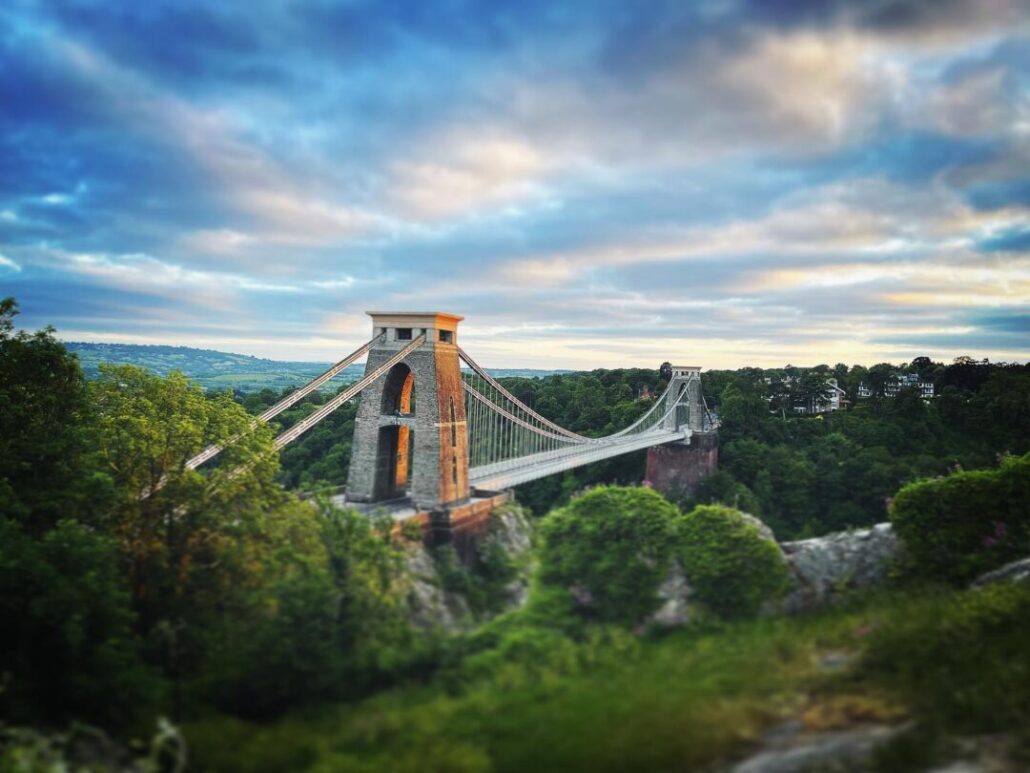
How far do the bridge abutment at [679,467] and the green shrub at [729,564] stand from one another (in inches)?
1206

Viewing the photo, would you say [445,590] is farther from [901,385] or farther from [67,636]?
[901,385]

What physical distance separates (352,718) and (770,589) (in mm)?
8011

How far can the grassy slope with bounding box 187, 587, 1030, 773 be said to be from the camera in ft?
25.6

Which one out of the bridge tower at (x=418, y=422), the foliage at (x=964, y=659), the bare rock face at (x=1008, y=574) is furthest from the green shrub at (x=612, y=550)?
the bridge tower at (x=418, y=422)

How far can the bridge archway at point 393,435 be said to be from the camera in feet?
77.7

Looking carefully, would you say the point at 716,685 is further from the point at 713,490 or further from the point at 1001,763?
the point at 713,490

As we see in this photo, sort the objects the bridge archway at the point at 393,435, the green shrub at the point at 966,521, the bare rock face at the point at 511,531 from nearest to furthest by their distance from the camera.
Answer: the green shrub at the point at 966,521 → the bare rock face at the point at 511,531 → the bridge archway at the point at 393,435

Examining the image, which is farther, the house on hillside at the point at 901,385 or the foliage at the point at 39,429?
the house on hillside at the point at 901,385

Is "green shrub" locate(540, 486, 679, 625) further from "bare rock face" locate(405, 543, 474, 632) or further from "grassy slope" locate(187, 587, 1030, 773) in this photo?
"bare rock face" locate(405, 543, 474, 632)

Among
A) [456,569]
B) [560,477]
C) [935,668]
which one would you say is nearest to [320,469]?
[560,477]

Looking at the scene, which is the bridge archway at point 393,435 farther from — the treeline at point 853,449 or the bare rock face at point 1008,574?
the treeline at point 853,449

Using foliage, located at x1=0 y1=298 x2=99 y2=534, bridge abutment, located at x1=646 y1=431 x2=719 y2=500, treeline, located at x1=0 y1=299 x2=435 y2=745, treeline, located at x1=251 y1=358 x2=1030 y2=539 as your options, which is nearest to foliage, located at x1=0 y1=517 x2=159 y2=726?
treeline, located at x1=0 y1=299 x2=435 y2=745

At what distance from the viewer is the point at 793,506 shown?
133 ft

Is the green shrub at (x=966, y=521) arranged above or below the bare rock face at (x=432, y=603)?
above
